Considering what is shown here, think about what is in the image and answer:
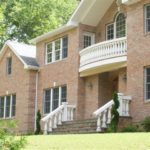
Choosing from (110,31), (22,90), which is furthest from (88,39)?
(22,90)

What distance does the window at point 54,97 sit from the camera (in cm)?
2942

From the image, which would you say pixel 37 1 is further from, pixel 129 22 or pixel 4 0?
pixel 129 22

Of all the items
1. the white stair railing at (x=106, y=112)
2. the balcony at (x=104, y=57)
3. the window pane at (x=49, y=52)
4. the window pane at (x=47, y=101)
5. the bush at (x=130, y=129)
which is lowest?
the bush at (x=130, y=129)

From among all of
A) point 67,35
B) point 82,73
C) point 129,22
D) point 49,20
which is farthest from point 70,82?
point 49,20

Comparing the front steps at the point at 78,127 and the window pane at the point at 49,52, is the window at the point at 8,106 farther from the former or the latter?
the front steps at the point at 78,127

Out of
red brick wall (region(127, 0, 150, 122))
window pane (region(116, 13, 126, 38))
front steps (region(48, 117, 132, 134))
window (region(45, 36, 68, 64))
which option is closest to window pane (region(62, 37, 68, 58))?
window (region(45, 36, 68, 64))

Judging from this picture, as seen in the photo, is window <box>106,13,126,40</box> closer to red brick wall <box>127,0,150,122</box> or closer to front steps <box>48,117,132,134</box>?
red brick wall <box>127,0,150,122</box>

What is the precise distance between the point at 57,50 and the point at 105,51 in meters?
6.67

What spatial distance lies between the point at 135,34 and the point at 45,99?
10568 mm

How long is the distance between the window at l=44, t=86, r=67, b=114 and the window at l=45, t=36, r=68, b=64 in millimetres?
2194

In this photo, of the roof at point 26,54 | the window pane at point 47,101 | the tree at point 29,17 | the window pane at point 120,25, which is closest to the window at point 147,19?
the window pane at point 120,25

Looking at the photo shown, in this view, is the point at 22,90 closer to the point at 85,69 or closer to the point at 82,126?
the point at 85,69

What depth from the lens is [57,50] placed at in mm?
30703

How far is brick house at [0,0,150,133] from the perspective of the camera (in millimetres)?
22609
